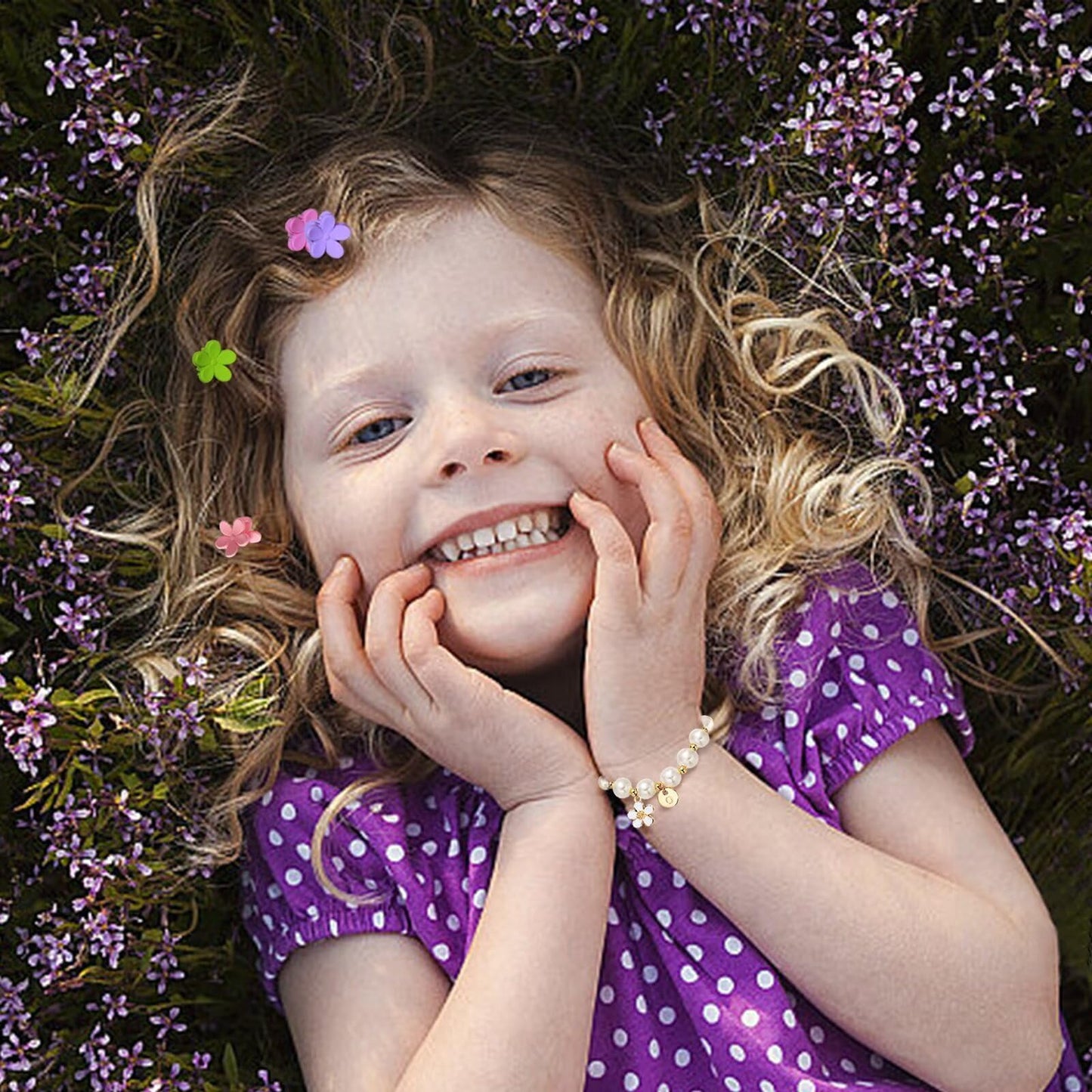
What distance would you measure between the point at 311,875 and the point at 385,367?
57 centimetres

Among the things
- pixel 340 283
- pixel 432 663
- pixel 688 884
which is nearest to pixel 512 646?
pixel 432 663

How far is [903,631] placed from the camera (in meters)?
2.22

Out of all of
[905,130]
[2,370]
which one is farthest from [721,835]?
[2,370]

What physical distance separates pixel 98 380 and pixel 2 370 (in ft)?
0.55

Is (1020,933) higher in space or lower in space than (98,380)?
lower

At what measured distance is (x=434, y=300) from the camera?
2129mm

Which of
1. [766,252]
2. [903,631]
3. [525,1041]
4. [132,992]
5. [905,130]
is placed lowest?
[132,992]

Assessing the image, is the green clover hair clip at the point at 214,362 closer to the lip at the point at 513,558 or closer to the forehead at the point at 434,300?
the forehead at the point at 434,300

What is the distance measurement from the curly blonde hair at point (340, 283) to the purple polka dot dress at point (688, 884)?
0.14 feet

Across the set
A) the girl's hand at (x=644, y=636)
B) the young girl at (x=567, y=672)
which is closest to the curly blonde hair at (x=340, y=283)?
the young girl at (x=567, y=672)

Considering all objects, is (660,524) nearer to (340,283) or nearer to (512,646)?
(512,646)

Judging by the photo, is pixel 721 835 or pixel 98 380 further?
pixel 98 380

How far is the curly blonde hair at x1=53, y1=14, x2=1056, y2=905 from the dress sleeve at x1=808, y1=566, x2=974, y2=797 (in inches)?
1.8

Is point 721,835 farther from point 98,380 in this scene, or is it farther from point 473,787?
point 98,380
